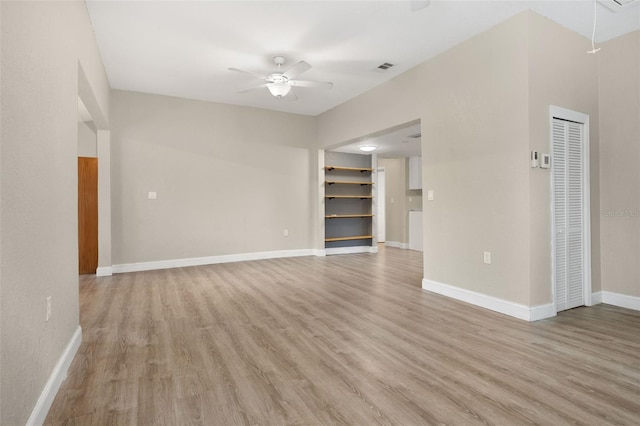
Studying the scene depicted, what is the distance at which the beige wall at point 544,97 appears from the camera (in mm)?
3172

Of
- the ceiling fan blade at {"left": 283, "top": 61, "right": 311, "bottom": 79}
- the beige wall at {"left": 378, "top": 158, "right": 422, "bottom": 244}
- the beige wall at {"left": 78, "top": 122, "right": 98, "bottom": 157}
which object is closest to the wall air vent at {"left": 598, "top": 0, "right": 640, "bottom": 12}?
the ceiling fan blade at {"left": 283, "top": 61, "right": 311, "bottom": 79}

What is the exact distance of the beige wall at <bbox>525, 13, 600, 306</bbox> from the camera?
3172 mm

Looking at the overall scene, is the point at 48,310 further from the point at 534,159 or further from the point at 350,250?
the point at 350,250

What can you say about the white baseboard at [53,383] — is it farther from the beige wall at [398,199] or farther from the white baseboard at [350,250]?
the beige wall at [398,199]

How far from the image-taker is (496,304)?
3.39 metres

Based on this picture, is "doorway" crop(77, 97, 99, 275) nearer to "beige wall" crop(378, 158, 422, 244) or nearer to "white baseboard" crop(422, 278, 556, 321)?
"white baseboard" crop(422, 278, 556, 321)

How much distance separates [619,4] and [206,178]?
19.3 feet

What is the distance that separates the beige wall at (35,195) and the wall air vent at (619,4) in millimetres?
4322

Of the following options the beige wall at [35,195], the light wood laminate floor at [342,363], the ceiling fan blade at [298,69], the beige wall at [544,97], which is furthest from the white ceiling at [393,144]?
the beige wall at [35,195]

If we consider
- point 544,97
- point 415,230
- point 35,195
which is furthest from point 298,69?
point 415,230

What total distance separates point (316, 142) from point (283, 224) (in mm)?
1945

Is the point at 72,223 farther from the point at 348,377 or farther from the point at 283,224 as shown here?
the point at 283,224

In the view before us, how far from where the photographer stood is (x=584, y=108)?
362 centimetres

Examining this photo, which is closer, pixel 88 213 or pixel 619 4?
pixel 619 4
